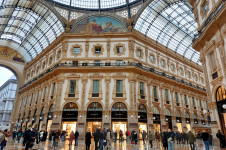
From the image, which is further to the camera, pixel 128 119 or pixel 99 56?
pixel 99 56

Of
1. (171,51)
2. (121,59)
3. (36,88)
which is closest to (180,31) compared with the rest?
(171,51)

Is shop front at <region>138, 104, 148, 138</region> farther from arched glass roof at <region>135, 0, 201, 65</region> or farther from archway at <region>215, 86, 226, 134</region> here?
arched glass roof at <region>135, 0, 201, 65</region>

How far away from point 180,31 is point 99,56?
75.6ft

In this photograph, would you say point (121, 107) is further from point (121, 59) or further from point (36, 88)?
point (36, 88)

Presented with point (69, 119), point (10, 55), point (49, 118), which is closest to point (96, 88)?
point (69, 119)

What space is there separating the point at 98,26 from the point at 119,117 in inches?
691

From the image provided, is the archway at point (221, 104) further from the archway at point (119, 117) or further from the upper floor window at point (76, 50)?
the upper floor window at point (76, 50)

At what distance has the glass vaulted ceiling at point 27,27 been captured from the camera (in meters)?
34.9

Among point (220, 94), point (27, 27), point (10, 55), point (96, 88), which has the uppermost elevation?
point (27, 27)

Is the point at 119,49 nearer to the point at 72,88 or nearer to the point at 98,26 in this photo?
the point at 98,26

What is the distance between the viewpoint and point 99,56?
99.3 ft

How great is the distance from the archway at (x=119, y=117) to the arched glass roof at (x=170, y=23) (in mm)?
16089

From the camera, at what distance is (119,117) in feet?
86.7

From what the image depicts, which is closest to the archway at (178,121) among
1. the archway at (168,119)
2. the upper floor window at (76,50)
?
the archway at (168,119)
